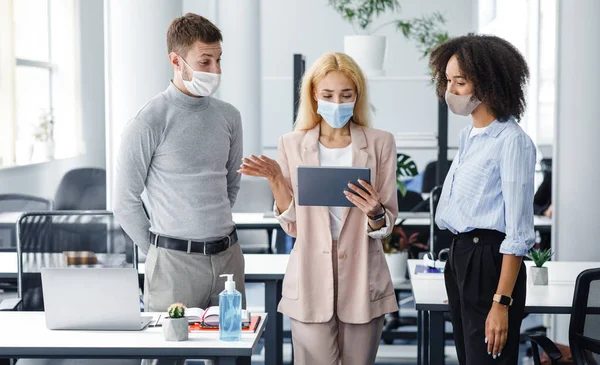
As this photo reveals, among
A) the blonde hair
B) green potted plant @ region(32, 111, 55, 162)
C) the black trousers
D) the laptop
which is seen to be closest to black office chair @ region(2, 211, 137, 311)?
the laptop

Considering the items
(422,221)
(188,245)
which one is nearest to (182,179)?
(188,245)

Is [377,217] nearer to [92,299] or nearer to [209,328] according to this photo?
[209,328]

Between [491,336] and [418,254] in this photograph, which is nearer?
[491,336]

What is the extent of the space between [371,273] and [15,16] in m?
5.31

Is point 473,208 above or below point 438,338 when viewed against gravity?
above

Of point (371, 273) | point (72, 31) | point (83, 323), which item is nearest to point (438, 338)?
point (371, 273)

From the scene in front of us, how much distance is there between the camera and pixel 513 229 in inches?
93.5

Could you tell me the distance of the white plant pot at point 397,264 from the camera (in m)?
4.73

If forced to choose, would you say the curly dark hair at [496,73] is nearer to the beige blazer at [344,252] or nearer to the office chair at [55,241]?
the beige blazer at [344,252]

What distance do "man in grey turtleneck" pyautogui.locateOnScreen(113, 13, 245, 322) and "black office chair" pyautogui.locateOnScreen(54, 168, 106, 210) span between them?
150 inches

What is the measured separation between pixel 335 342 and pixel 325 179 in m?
0.54

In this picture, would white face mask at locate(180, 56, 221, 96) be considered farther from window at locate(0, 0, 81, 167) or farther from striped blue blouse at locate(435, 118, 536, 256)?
window at locate(0, 0, 81, 167)

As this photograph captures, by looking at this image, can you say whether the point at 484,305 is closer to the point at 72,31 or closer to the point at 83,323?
the point at 83,323

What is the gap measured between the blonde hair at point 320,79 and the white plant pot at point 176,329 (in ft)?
2.41
